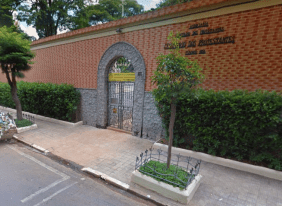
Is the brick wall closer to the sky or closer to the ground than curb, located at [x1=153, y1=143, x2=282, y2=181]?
closer to the sky

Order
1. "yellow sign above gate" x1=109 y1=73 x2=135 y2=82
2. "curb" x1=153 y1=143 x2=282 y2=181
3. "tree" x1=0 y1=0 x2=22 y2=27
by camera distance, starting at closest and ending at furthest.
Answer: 1. "curb" x1=153 y1=143 x2=282 y2=181
2. "yellow sign above gate" x1=109 y1=73 x2=135 y2=82
3. "tree" x1=0 y1=0 x2=22 y2=27

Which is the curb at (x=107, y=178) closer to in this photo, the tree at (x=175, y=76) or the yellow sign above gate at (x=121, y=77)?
the tree at (x=175, y=76)

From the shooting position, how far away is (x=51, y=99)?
8.52 metres

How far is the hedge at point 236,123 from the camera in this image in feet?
12.6

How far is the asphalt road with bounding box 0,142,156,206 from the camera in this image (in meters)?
3.21

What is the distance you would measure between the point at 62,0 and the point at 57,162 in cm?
1762

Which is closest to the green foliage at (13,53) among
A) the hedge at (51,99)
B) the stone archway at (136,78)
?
the hedge at (51,99)

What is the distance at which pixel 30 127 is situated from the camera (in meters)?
7.46

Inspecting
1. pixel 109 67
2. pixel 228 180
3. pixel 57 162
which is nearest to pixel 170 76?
pixel 228 180

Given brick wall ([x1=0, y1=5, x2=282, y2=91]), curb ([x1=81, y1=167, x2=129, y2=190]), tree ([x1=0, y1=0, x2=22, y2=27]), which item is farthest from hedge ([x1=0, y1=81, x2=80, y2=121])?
tree ([x1=0, y1=0, x2=22, y2=27])

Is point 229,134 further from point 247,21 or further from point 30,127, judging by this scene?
point 30,127

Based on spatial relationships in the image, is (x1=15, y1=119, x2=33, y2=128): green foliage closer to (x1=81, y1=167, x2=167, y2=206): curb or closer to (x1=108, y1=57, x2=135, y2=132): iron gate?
(x1=108, y1=57, x2=135, y2=132): iron gate

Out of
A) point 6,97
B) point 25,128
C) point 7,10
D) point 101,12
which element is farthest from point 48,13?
point 25,128

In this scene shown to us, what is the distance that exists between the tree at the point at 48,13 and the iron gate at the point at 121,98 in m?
13.3
